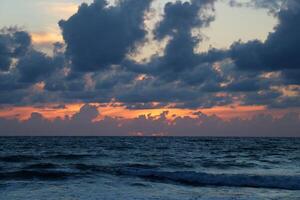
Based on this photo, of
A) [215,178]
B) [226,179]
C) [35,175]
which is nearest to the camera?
[226,179]

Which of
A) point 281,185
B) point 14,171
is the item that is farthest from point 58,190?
point 281,185

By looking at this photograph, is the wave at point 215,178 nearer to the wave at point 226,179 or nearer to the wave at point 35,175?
the wave at point 226,179

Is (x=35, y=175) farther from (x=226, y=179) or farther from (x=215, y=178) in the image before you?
(x=226, y=179)

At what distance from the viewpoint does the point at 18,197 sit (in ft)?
77.6

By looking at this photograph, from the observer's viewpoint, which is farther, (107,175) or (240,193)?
(107,175)

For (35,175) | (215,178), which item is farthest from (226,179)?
(35,175)

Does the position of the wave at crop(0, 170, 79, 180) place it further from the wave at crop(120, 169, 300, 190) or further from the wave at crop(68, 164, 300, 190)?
the wave at crop(120, 169, 300, 190)

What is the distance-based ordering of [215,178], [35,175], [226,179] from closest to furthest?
1. [226,179]
2. [215,178]
3. [35,175]

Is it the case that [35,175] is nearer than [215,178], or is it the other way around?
[215,178]

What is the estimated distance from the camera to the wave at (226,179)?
103 feet

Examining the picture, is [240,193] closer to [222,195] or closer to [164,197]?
[222,195]

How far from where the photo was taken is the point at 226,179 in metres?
33.7

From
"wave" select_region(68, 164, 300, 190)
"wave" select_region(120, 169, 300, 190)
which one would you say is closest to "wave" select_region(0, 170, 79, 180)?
"wave" select_region(68, 164, 300, 190)

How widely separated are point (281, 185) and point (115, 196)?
1338 centimetres
